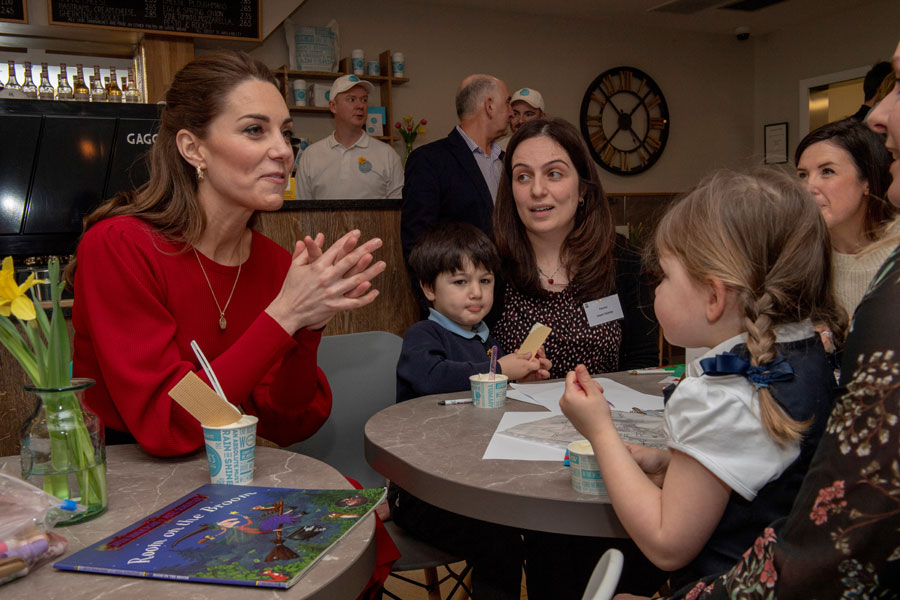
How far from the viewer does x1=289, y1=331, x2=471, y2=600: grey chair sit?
1900 mm

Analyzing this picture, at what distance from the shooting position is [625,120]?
24.9 feet

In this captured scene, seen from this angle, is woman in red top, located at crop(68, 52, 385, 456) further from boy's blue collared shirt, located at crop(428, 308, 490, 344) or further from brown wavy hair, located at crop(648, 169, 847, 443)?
brown wavy hair, located at crop(648, 169, 847, 443)

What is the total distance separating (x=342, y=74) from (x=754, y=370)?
5.63 m

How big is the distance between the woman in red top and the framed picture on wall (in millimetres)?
7527

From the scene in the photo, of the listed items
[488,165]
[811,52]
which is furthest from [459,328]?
[811,52]

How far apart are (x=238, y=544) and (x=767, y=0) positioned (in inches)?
287

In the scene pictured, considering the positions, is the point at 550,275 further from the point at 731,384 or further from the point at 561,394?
the point at 731,384

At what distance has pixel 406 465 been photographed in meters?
1.17

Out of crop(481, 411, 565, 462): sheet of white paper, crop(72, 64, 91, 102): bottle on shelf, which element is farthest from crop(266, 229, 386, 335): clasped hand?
crop(72, 64, 91, 102): bottle on shelf

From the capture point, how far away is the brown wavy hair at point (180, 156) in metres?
1.53

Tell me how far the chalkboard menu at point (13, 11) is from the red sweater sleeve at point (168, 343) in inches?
158

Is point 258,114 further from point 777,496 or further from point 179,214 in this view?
point 777,496

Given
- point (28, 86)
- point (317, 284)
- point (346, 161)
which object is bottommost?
point (317, 284)

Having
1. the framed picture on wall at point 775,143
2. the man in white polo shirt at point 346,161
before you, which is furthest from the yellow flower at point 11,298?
the framed picture on wall at point 775,143
